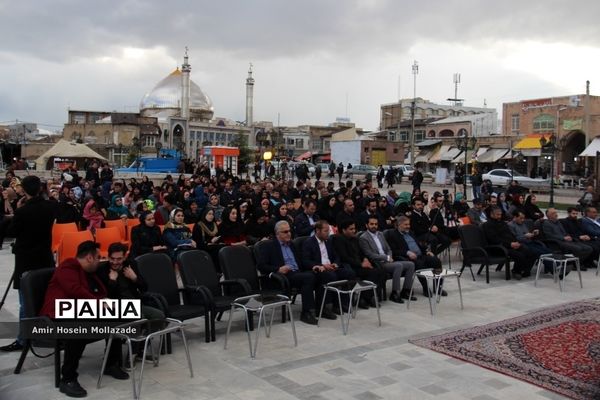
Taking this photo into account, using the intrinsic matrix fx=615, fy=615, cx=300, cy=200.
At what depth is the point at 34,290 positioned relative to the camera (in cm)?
544

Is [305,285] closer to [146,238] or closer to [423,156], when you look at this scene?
[146,238]

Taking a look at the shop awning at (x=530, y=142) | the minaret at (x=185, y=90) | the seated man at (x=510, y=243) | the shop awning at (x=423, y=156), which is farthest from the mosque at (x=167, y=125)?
the seated man at (x=510, y=243)

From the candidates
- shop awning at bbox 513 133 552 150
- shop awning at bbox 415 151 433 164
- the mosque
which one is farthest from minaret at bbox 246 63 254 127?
shop awning at bbox 513 133 552 150

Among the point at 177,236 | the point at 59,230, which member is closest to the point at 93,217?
the point at 59,230

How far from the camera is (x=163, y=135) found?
7981 centimetres

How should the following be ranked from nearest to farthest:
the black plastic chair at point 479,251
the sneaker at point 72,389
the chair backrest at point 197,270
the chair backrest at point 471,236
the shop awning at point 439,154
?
the sneaker at point 72,389 < the chair backrest at point 197,270 < the black plastic chair at point 479,251 < the chair backrest at point 471,236 < the shop awning at point 439,154

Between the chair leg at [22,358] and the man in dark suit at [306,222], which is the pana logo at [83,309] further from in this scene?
the man in dark suit at [306,222]

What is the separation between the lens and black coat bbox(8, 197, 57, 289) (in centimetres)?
618

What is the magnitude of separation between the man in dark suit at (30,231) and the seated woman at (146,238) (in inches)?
90.1

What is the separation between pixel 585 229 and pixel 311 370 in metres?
8.35

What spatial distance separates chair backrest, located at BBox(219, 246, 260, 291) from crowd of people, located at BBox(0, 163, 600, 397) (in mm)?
186

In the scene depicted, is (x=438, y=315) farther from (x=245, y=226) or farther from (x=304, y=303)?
(x=245, y=226)

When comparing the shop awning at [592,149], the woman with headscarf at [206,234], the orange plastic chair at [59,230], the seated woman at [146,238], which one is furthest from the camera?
the shop awning at [592,149]

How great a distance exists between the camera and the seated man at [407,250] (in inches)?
361
